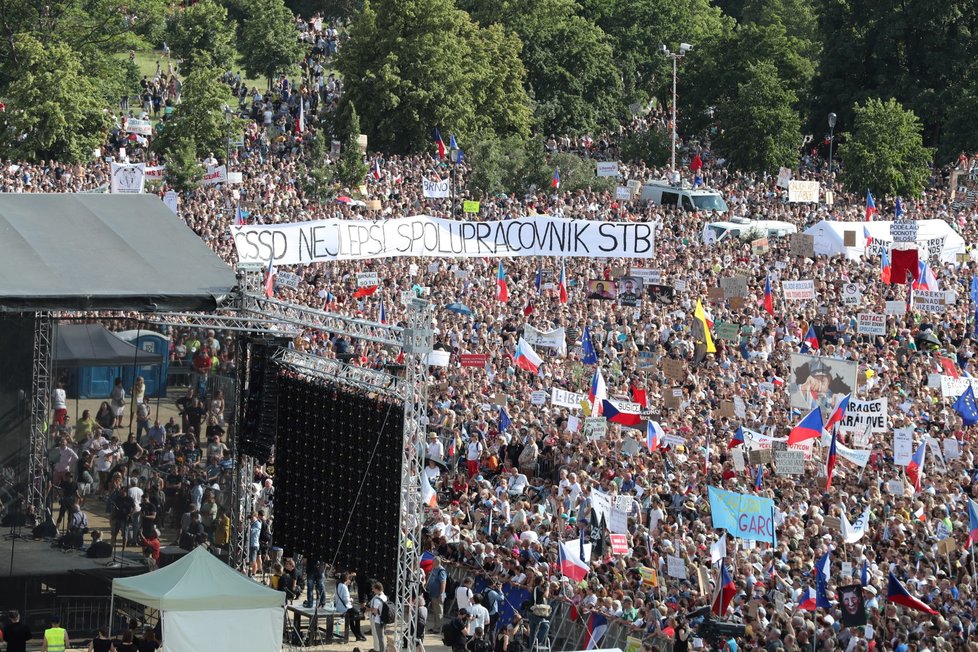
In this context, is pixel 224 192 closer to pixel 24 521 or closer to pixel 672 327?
pixel 672 327

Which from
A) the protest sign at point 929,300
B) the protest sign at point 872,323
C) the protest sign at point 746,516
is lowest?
the protest sign at point 746,516

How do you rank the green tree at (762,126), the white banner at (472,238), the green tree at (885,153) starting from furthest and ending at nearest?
the green tree at (762,126), the green tree at (885,153), the white banner at (472,238)

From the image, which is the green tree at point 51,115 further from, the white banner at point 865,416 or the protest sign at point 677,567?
the protest sign at point 677,567

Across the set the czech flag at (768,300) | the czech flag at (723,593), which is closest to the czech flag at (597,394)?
the czech flag at (723,593)

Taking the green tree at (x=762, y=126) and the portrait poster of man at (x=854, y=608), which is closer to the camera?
the portrait poster of man at (x=854, y=608)

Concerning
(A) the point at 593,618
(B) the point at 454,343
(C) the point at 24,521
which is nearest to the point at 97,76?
(B) the point at 454,343

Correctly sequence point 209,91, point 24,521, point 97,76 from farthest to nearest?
point 97,76 < point 209,91 < point 24,521

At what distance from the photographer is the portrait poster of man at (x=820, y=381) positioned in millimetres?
27562

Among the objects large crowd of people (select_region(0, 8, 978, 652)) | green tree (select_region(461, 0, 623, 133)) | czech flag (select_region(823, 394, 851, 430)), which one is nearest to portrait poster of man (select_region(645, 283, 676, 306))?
large crowd of people (select_region(0, 8, 978, 652))

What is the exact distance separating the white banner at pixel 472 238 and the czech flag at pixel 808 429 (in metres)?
10.8

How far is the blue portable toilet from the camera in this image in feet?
75.9

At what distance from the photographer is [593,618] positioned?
20766 mm

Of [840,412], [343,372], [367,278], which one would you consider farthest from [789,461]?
[367,278]

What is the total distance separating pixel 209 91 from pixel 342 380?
29.2m
